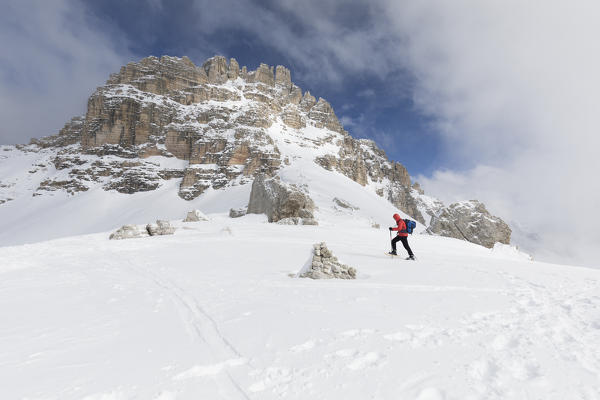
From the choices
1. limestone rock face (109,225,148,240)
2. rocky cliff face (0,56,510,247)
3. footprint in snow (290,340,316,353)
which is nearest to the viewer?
footprint in snow (290,340,316,353)

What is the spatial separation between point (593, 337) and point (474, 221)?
31.0m

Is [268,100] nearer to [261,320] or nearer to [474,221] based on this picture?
[474,221]

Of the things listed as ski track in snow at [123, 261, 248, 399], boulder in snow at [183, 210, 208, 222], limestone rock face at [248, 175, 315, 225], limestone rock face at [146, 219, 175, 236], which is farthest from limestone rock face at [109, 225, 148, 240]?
ski track in snow at [123, 261, 248, 399]

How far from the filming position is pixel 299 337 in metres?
3.20

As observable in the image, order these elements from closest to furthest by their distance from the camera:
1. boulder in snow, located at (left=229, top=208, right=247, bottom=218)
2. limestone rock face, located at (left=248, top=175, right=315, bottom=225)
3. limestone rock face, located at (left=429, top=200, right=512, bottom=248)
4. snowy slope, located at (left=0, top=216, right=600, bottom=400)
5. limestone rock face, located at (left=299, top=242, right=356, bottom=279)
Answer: snowy slope, located at (left=0, top=216, right=600, bottom=400), limestone rock face, located at (left=299, top=242, right=356, bottom=279), limestone rock face, located at (left=248, top=175, right=315, bottom=225), limestone rock face, located at (left=429, top=200, right=512, bottom=248), boulder in snow, located at (left=229, top=208, right=247, bottom=218)

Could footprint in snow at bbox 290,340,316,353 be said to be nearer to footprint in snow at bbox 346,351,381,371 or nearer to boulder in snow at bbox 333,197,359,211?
footprint in snow at bbox 346,351,381,371

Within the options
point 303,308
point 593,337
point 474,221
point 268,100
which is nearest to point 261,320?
point 303,308

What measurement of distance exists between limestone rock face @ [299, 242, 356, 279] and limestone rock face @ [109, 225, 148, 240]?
13877 mm

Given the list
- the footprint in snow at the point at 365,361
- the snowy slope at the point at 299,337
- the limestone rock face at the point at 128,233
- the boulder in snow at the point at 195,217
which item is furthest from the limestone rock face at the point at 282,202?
the footprint in snow at the point at 365,361

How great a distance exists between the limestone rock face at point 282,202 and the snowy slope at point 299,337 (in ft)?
61.0

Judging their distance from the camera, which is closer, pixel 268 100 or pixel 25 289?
pixel 25 289

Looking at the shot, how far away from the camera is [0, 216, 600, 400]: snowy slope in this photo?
7.37ft

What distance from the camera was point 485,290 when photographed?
545cm

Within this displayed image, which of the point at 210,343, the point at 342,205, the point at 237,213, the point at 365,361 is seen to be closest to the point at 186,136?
the point at 237,213
